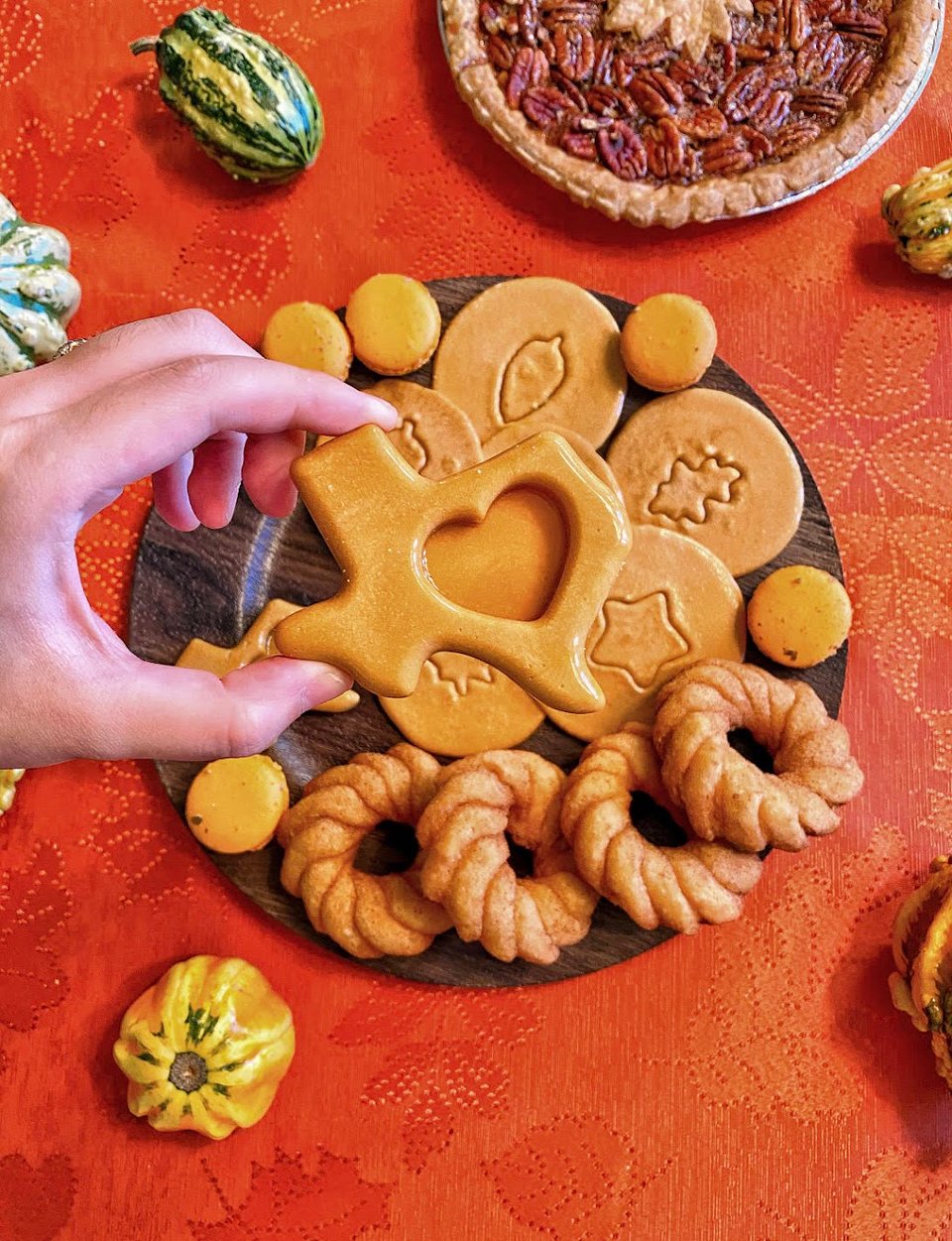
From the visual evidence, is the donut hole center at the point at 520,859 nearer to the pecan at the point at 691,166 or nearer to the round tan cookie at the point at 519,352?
the round tan cookie at the point at 519,352

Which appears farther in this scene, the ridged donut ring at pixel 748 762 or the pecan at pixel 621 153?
the pecan at pixel 621 153

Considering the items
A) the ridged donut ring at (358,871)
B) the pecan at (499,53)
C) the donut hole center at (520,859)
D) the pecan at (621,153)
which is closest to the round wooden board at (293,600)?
the ridged donut ring at (358,871)

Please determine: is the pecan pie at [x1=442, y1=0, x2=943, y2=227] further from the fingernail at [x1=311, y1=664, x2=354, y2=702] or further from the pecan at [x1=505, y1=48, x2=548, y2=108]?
the fingernail at [x1=311, y1=664, x2=354, y2=702]

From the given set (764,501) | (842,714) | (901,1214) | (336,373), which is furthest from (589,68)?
(901,1214)

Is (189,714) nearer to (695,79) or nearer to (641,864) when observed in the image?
(641,864)

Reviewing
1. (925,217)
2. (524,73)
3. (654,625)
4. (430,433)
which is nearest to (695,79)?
(524,73)
